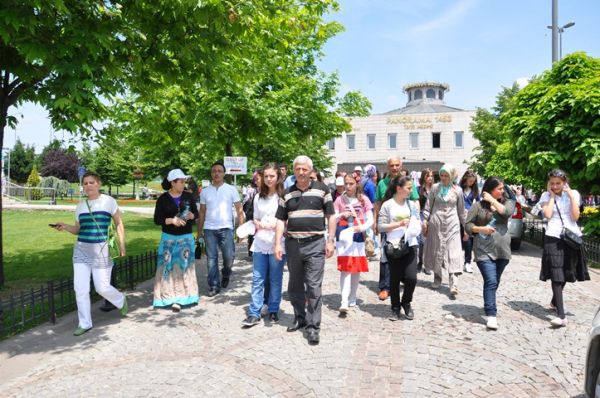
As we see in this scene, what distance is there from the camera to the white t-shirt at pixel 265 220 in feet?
18.0

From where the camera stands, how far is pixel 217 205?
693 cm

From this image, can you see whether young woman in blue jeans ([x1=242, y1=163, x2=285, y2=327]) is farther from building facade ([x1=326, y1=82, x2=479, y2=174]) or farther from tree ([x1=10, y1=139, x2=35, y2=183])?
tree ([x1=10, y1=139, x2=35, y2=183])

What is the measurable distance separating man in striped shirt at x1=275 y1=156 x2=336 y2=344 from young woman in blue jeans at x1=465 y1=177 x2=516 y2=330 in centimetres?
180

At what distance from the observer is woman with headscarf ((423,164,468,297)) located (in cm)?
678

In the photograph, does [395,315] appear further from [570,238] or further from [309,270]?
[570,238]

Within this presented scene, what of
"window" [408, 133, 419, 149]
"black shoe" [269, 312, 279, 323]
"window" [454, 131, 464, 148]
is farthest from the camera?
"window" [408, 133, 419, 149]

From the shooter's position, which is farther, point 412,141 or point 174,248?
point 412,141

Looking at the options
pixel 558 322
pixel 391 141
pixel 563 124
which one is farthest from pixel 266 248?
pixel 391 141

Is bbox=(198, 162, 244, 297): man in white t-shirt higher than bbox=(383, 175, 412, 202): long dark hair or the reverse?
the reverse

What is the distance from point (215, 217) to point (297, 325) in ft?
7.94

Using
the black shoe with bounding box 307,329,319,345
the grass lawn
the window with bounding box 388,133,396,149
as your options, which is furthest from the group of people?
the window with bounding box 388,133,396,149

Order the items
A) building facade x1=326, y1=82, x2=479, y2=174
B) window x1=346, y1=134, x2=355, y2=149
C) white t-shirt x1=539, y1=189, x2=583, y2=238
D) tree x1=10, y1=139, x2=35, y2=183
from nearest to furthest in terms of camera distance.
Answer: white t-shirt x1=539, y1=189, x2=583, y2=238
building facade x1=326, y1=82, x2=479, y2=174
window x1=346, y1=134, x2=355, y2=149
tree x1=10, y1=139, x2=35, y2=183

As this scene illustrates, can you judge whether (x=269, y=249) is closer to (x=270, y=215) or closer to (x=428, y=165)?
(x=270, y=215)

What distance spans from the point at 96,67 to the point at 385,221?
12.5 feet
